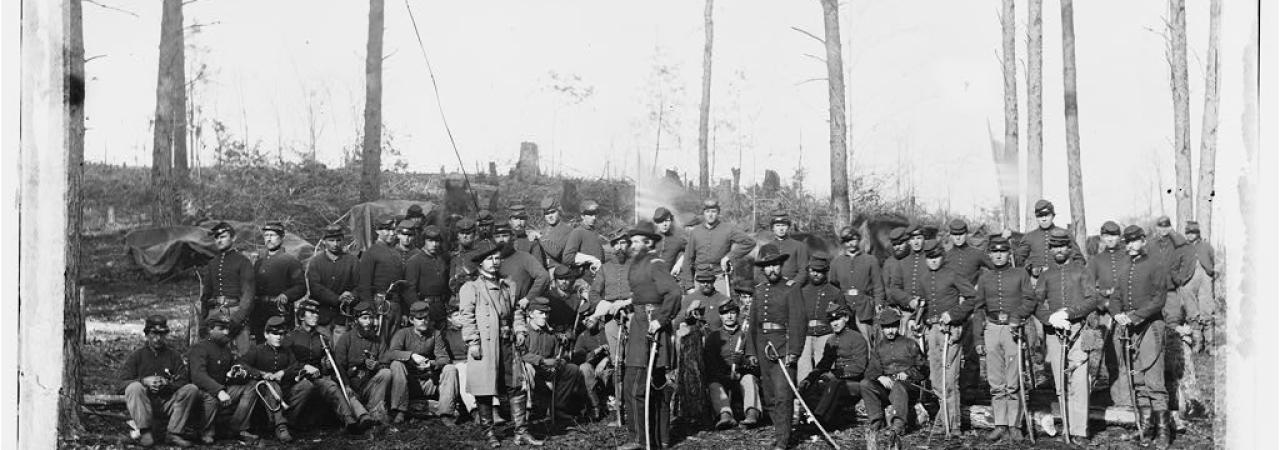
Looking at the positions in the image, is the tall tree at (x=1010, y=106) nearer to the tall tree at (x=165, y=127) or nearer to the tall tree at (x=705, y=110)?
the tall tree at (x=705, y=110)

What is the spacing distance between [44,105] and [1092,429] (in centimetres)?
958

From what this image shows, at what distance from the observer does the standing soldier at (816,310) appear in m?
10.6

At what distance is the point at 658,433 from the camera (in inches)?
402

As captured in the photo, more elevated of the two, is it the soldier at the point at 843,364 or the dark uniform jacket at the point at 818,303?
the dark uniform jacket at the point at 818,303

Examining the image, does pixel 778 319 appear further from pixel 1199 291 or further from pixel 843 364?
pixel 1199 291

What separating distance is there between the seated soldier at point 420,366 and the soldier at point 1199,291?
781cm

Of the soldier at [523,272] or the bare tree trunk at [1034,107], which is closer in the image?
the soldier at [523,272]

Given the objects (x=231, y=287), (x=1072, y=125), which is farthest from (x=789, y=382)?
(x=1072, y=125)

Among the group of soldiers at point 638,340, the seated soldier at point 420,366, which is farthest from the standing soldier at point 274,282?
the seated soldier at point 420,366

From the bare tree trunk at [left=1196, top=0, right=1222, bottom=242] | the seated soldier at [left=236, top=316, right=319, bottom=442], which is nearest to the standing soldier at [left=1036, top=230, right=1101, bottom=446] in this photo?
the bare tree trunk at [left=1196, top=0, right=1222, bottom=242]

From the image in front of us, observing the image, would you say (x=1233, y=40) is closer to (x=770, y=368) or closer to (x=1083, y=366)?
(x=1083, y=366)

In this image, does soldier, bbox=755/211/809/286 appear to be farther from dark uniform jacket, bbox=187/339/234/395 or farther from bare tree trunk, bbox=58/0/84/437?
bare tree trunk, bbox=58/0/84/437

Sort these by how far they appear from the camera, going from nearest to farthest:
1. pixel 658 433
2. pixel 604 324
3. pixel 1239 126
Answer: pixel 1239 126
pixel 658 433
pixel 604 324

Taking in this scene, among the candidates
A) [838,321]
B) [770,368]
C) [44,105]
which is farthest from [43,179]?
[838,321]
